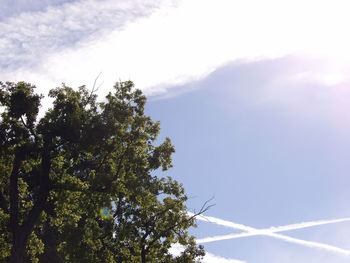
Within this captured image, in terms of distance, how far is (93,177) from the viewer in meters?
25.0

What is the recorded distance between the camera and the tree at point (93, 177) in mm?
24062

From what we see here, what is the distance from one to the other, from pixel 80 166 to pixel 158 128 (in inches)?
284

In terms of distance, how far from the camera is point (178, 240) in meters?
27.8

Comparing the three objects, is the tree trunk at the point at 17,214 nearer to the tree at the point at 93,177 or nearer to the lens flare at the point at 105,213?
the tree at the point at 93,177

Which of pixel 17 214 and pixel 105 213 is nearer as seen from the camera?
pixel 17 214

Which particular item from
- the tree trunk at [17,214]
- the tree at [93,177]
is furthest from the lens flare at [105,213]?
the tree trunk at [17,214]

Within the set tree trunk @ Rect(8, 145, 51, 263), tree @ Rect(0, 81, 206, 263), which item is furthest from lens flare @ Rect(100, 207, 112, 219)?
tree trunk @ Rect(8, 145, 51, 263)

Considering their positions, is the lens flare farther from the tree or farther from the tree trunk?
the tree trunk

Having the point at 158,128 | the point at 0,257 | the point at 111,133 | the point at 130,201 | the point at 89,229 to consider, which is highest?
the point at 158,128

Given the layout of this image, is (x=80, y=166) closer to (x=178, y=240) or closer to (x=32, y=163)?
(x=32, y=163)

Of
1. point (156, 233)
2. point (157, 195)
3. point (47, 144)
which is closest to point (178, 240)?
point (156, 233)

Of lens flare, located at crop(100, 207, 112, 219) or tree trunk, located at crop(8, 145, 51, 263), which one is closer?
tree trunk, located at crop(8, 145, 51, 263)

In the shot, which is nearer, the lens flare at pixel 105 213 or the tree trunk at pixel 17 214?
the tree trunk at pixel 17 214

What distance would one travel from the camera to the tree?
947 inches
